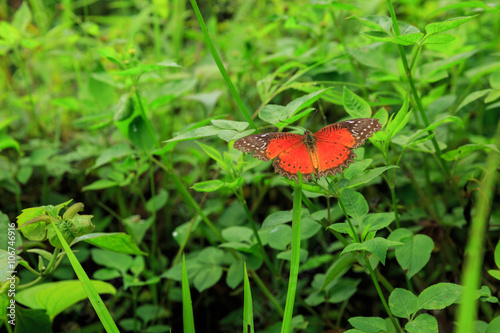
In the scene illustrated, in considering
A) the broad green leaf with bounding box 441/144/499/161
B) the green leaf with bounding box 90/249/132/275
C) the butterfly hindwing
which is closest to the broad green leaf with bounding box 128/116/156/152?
the green leaf with bounding box 90/249/132/275

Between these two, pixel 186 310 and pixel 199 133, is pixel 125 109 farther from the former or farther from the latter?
pixel 186 310

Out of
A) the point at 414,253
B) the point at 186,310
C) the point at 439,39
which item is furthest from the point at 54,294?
the point at 439,39

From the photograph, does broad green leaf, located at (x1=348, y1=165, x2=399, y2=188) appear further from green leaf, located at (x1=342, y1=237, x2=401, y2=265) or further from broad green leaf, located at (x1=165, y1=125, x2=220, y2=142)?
broad green leaf, located at (x1=165, y1=125, x2=220, y2=142)

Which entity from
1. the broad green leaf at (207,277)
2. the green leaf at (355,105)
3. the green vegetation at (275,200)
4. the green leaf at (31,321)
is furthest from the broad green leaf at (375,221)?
the green leaf at (31,321)

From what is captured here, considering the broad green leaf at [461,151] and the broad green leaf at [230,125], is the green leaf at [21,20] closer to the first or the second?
the broad green leaf at [230,125]

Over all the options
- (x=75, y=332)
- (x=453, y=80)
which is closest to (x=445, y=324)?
(x=453, y=80)
